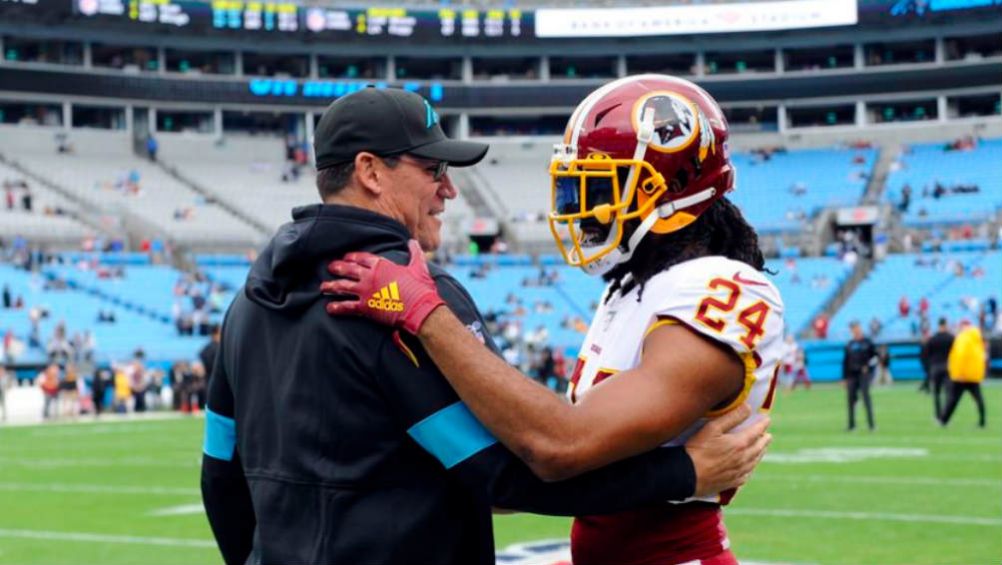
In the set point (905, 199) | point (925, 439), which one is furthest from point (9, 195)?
point (925, 439)

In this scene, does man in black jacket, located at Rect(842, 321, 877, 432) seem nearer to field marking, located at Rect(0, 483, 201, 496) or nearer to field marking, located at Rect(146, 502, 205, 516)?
field marking, located at Rect(0, 483, 201, 496)

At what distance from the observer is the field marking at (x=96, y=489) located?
45.7ft

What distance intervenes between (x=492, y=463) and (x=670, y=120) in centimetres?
90

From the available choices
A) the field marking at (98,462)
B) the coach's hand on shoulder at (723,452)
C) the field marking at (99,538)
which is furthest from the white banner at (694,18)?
the coach's hand on shoulder at (723,452)

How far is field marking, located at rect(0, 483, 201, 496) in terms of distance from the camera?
13930 millimetres

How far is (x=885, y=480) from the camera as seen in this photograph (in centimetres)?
1305

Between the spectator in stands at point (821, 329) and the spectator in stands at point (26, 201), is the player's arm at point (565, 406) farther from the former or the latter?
the spectator in stands at point (26, 201)

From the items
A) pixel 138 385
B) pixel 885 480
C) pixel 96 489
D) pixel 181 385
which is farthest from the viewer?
pixel 181 385

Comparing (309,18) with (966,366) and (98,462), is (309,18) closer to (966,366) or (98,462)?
(98,462)

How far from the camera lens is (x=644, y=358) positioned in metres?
3.00

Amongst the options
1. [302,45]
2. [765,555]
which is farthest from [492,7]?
[765,555]

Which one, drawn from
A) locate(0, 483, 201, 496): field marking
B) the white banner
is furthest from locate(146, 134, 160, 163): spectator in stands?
locate(0, 483, 201, 496): field marking

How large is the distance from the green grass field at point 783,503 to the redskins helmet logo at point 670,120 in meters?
6.11

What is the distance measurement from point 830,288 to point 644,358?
141ft
